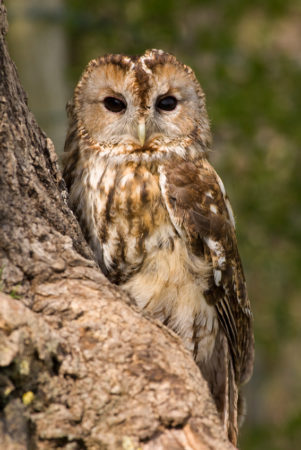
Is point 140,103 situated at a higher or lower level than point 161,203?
higher

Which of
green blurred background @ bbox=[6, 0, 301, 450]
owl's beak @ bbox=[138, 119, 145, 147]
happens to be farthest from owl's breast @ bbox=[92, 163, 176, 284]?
green blurred background @ bbox=[6, 0, 301, 450]

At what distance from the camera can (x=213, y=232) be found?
108 inches

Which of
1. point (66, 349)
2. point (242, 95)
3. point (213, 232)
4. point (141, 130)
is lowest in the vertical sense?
point (66, 349)

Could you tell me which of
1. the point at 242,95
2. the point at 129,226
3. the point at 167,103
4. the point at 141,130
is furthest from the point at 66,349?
the point at 242,95

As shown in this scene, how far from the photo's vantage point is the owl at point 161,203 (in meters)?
2.64

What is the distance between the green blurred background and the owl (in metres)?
3.03

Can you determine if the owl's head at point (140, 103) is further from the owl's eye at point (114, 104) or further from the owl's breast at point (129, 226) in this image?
the owl's breast at point (129, 226)

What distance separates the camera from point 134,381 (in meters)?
1.88

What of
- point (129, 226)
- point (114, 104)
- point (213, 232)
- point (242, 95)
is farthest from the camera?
point (242, 95)

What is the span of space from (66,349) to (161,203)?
935 mm

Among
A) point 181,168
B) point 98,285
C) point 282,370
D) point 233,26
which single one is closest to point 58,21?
point 233,26

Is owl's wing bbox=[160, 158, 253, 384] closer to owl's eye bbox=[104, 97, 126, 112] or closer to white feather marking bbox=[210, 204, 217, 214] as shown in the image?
white feather marking bbox=[210, 204, 217, 214]

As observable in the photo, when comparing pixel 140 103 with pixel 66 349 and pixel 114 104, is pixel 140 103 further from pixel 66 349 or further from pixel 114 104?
pixel 66 349

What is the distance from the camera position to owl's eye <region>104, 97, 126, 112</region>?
2.86 metres
